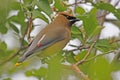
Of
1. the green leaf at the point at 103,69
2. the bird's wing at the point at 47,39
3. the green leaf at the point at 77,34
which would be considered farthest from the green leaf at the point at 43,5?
the green leaf at the point at 103,69

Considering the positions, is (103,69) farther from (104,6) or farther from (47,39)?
(47,39)

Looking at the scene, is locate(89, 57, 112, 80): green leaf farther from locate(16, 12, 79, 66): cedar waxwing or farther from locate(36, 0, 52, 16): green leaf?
locate(16, 12, 79, 66): cedar waxwing

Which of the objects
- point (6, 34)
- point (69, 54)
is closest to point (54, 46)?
point (69, 54)

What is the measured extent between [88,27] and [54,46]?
2.69 ft

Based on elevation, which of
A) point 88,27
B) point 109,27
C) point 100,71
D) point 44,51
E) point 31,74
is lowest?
point 100,71

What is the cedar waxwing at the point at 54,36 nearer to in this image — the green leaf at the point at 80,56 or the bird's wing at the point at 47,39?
the bird's wing at the point at 47,39

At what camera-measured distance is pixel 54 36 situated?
3107 millimetres

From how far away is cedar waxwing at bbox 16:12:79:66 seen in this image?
2697 millimetres

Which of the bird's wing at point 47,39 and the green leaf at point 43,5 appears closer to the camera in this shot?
the green leaf at point 43,5

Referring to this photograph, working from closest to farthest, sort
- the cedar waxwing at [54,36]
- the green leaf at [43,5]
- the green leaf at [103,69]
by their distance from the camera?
the green leaf at [103,69], the green leaf at [43,5], the cedar waxwing at [54,36]

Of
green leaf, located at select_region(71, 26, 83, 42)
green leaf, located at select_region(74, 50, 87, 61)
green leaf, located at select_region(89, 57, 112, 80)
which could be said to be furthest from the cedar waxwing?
green leaf, located at select_region(89, 57, 112, 80)

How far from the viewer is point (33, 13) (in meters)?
1.99

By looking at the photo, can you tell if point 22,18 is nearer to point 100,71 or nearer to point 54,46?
point 54,46

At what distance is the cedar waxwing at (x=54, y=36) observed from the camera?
8.85 ft
